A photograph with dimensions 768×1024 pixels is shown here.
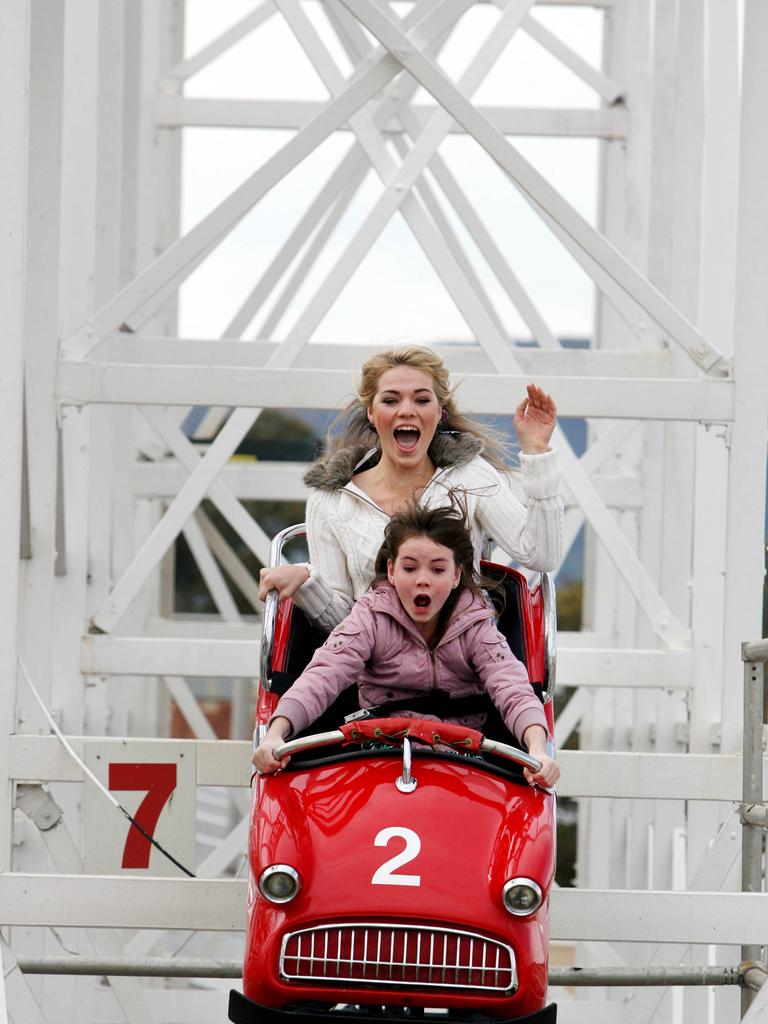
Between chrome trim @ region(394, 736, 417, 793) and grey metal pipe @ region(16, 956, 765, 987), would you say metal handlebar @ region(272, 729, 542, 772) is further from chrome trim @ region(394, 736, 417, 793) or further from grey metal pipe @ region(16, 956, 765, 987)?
grey metal pipe @ region(16, 956, 765, 987)

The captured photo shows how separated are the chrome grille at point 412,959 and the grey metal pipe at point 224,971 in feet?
4.73

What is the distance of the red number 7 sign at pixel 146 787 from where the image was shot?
15.8ft

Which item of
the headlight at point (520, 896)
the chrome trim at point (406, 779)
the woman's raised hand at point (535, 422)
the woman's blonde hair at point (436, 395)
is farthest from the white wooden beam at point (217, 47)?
the headlight at point (520, 896)

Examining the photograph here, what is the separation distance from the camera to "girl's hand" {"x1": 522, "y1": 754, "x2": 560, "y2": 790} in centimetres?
358

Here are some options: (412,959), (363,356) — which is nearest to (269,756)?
(412,959)

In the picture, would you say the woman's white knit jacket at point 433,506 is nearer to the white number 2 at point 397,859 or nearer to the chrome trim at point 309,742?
the chrome trim at point 309,742

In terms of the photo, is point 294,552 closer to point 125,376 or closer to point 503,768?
point 125,376

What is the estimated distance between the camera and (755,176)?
5988mm

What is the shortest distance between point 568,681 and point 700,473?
1112 mm

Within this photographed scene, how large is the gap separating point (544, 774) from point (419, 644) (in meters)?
0.46

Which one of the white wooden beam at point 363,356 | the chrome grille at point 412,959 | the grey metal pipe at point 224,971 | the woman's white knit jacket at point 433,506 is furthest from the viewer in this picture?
the white wooden beam at point 363,356

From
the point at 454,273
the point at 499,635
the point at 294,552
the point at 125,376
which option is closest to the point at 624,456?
the point at 454,273

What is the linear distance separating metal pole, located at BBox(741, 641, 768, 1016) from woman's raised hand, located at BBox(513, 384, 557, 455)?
1.08 meters

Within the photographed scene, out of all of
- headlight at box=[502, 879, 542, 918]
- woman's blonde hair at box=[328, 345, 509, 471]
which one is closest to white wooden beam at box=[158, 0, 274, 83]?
woman's blonde hair at box=[328, 345, 509, 471]
